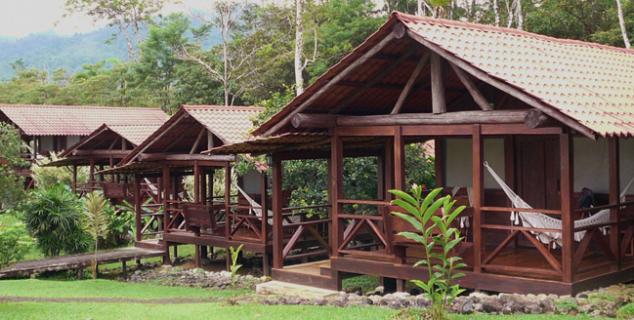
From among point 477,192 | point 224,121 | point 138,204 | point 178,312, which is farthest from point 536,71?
point 138,204

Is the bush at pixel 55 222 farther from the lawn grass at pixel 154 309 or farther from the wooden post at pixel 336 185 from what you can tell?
the wooden post at pixel 336 185

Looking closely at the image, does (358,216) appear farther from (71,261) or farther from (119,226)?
(119,226)

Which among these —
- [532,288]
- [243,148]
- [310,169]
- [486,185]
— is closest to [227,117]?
[310,169]

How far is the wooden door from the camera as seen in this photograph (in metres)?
12.8

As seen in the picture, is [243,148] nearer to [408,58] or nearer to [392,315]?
[408,58]

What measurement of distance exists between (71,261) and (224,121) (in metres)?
4.65

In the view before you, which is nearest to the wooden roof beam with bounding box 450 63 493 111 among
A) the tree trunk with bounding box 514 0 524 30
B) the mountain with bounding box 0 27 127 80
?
the tree trunk with bounding box 514 0 524 30

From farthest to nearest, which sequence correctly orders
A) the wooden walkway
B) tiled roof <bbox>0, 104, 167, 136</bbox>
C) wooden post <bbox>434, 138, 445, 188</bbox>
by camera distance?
tiled roof <bbox>0, 104, 167, 136</bbox> < the wooden walkway < wooden post <bbox>434, 138, 445, 188</bbox>

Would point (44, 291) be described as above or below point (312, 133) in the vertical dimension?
below

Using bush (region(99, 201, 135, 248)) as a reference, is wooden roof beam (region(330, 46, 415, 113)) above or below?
above

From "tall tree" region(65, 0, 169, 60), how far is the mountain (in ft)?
278

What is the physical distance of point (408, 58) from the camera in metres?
11.7

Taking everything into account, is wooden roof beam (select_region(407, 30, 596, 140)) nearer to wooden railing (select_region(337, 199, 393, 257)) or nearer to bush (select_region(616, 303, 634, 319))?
bush (select_region(616, 303, 634, 319))

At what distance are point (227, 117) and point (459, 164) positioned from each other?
646 centimetres
